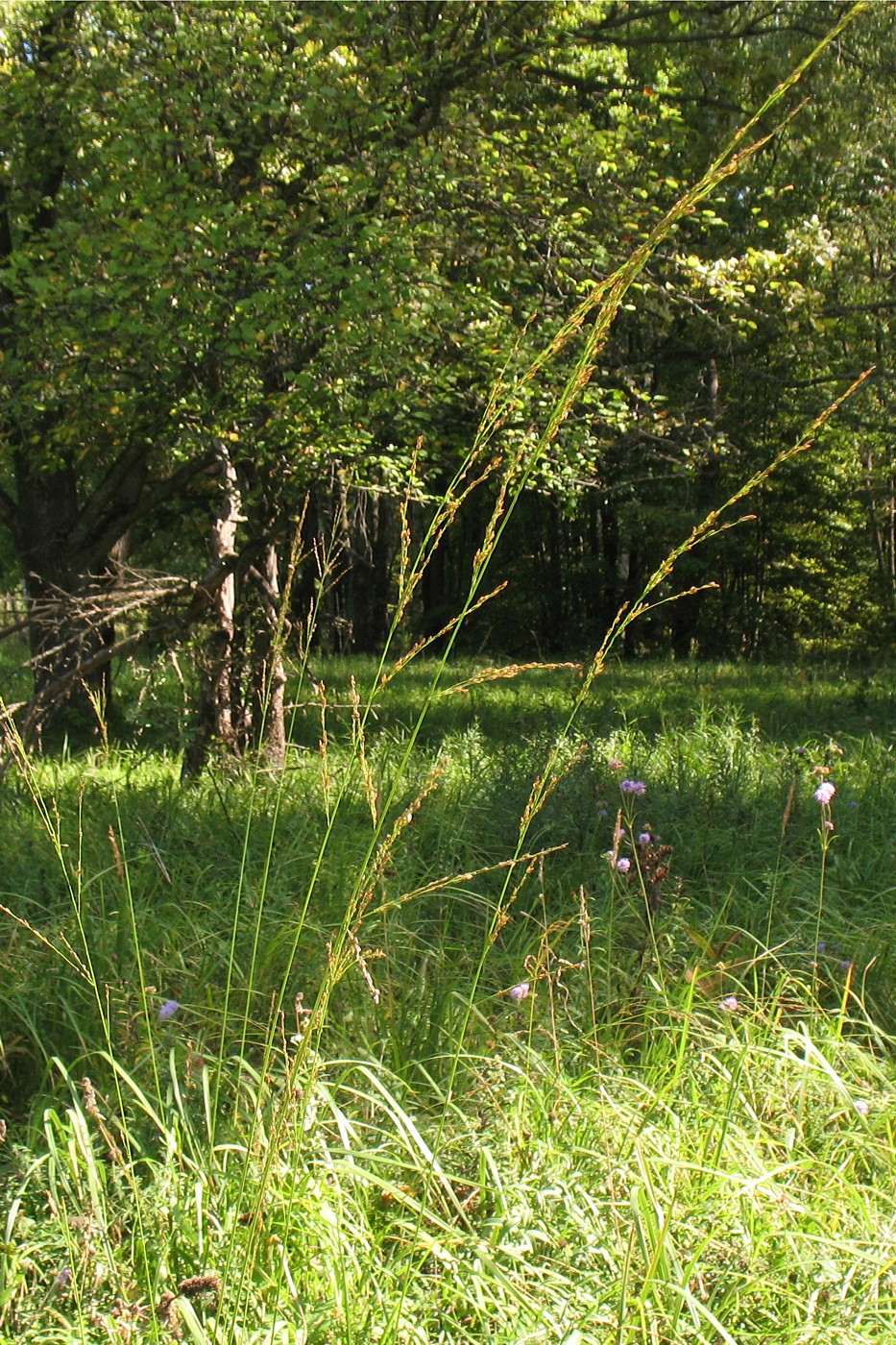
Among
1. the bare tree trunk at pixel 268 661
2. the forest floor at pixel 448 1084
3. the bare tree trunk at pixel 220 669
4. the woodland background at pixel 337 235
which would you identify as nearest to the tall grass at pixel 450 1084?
the forest floor at pixel 448 1084

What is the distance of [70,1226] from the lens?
205 centimetres

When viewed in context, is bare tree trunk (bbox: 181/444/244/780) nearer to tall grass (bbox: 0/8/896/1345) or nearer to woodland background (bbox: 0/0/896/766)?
woodland background (bbox: 0/0/896/766)

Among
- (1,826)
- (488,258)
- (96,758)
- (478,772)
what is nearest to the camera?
(1,826)

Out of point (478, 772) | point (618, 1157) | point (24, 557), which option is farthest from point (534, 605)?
point (618, 1157)

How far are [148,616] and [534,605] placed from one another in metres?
18.9

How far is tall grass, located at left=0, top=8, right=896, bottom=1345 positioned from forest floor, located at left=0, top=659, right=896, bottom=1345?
1cm

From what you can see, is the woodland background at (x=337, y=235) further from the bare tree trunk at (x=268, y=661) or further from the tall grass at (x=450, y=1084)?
the tall grass at (x=450, y=1084)

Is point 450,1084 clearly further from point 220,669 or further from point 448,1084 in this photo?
point 220,669

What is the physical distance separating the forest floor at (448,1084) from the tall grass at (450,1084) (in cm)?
1

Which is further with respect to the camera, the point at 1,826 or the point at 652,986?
the point at 1,826

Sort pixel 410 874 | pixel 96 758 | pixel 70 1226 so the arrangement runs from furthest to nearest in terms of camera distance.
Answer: pixel 96 758 → pixel 410 874 → pixel 70 1226

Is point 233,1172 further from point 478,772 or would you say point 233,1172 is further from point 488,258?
point 488,258

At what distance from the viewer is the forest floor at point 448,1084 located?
188cm

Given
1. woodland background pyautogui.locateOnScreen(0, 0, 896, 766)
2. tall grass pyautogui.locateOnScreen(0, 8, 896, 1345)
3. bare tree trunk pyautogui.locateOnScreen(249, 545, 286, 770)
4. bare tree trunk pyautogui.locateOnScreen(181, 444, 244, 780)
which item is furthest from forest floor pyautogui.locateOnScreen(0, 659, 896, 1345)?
bare tree trunk pyautogui.locateOnScreen(181, 444, 244, 780)
